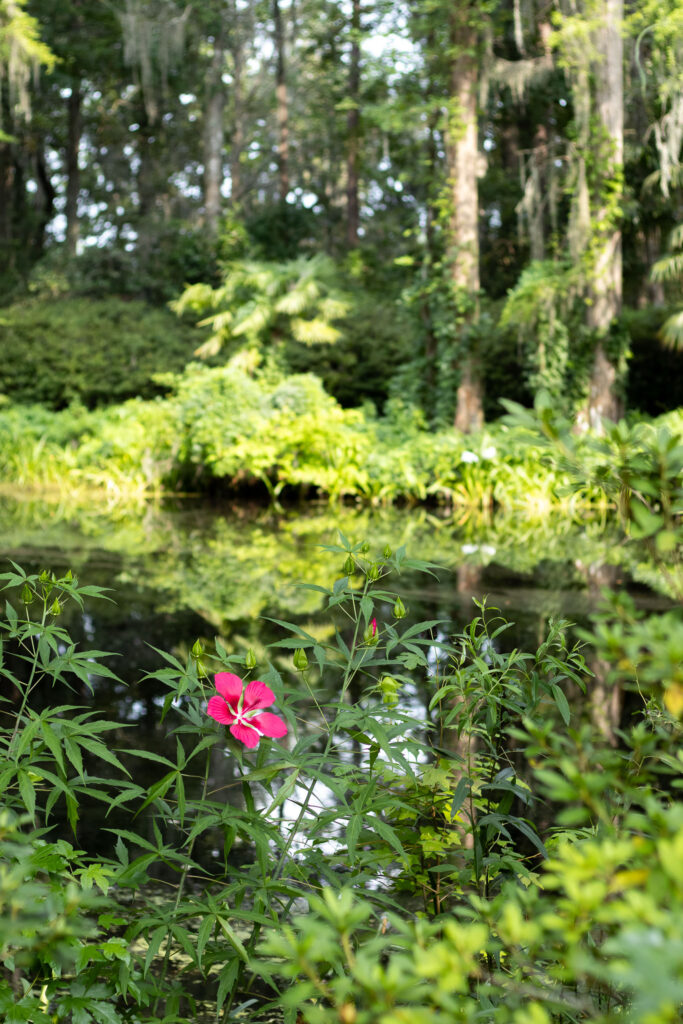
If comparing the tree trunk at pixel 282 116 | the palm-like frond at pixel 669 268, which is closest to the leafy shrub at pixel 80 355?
the tree trunk at pixel 282 116

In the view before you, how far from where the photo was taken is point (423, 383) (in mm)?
13828

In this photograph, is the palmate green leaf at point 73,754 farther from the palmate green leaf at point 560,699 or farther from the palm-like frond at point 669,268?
the palm-like frond at point 669,268

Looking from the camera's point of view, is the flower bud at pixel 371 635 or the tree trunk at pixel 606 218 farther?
the tree trunk at pixel 606 218

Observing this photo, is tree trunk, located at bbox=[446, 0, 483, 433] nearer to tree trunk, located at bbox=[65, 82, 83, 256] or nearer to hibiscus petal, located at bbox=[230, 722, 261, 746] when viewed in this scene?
hibiscus petal, located at bbox=[230, 722, 261, 746]

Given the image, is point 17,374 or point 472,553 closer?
point 472,553

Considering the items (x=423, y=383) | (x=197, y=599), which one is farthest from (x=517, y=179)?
(x=197, y=599)

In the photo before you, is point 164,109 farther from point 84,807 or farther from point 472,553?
point 84,807

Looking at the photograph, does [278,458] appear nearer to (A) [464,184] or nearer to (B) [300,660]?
(A) [464,184]

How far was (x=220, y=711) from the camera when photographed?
154cm

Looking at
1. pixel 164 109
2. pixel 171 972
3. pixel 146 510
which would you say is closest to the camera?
pixel 171 972

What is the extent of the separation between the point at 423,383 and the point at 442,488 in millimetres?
3610

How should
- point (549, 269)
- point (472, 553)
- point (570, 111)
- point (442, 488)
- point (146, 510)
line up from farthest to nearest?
1. point (570, 111)
2. point (549, 269)
3. point (442, 488)
4. point (146, 510)
5. point (472, 553)

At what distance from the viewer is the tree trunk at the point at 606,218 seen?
12.0 meters

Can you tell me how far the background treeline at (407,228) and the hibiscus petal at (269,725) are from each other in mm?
5377
